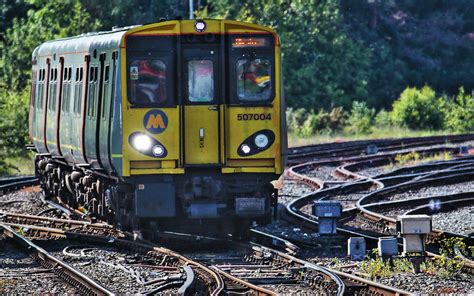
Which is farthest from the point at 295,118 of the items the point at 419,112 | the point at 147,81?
the point at 147,81

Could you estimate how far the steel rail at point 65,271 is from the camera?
1079 centimetres

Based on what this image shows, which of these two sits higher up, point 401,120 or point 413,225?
point 413,225

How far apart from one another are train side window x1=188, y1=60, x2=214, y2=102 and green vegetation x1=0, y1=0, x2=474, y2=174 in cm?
1728

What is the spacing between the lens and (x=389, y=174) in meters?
25.0

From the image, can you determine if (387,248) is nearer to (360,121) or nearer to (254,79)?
(254,79)

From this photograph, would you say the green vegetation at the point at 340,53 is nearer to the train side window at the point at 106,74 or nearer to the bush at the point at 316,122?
the bush at the point at 316,122

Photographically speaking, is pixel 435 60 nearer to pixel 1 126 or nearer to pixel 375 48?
pixel 375 48

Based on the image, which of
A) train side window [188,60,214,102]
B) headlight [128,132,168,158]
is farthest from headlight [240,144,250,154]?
headlight [128,132,168,158]

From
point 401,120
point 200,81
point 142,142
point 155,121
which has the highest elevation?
point 200,81

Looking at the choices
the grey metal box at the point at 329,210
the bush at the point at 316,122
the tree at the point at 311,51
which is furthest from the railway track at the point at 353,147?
the grey metal box at the point at 329,210

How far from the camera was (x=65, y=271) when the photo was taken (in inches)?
483

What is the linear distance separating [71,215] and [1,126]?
11.4m

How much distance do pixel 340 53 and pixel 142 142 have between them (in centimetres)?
3706

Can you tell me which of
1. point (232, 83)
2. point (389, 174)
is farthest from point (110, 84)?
point (389, 174)
